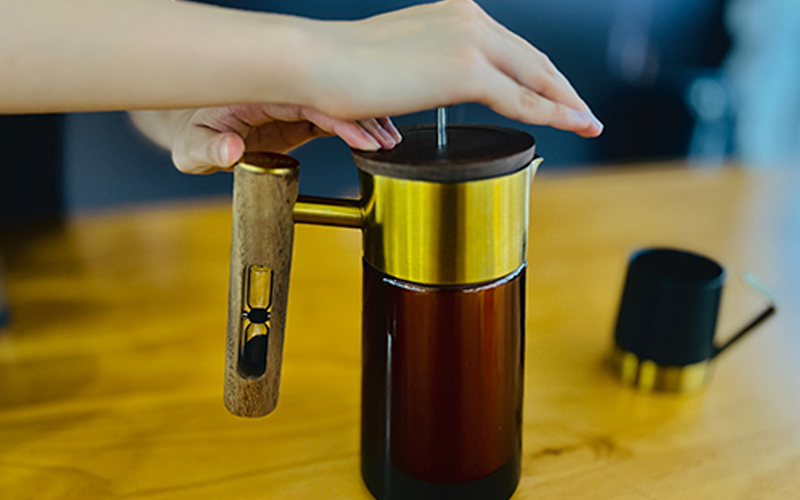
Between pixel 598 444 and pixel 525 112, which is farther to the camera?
pixel 598 444

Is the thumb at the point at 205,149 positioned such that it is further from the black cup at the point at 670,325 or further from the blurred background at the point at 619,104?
the blurred background at the point at 619,104

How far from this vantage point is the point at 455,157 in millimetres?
373

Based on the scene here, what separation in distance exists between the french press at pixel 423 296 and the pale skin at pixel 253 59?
4 centimetres

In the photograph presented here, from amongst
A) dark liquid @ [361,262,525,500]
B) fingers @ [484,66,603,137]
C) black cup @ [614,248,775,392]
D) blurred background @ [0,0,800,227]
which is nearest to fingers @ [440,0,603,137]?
fingers @ [484,66,603,137]

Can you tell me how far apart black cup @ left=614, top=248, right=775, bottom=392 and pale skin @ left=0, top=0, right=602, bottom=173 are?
0.28 m

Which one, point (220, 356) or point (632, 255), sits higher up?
point (632, 255)

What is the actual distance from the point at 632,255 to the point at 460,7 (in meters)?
0.37

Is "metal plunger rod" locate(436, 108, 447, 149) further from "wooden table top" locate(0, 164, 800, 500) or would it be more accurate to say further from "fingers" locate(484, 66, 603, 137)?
"wooden table top" locate(0, 164, 800, 500)

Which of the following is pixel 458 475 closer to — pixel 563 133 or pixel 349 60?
pixel 349 60

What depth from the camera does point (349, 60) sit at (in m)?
0.36

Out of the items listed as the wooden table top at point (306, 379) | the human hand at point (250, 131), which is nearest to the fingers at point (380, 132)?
the human hand at point (250, 131)

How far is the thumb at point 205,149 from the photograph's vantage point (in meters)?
0.41

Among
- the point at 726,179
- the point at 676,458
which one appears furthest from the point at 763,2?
the point at 676,458

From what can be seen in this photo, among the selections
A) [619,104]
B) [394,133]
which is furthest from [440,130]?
[619,104]
